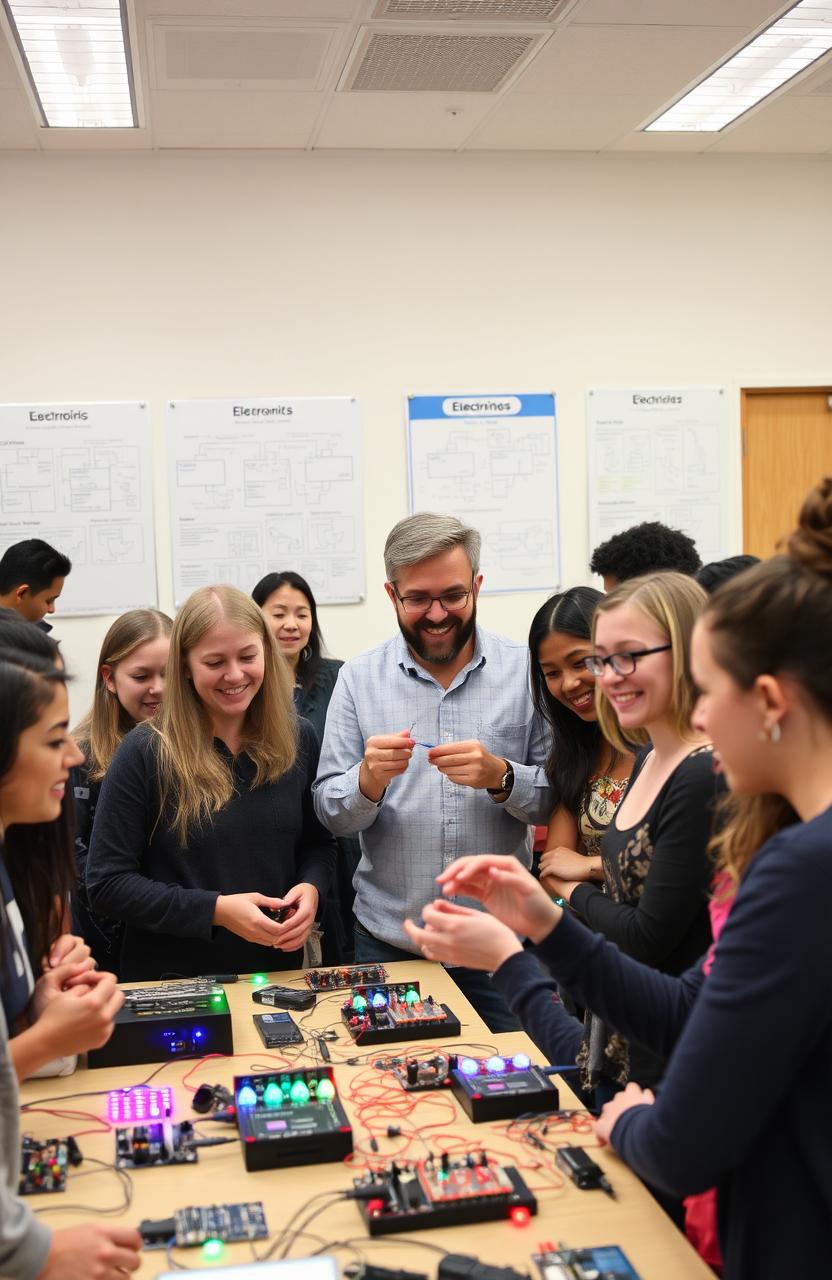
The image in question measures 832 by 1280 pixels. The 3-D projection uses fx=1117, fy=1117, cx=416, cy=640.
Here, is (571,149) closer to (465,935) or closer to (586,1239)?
(465,935)

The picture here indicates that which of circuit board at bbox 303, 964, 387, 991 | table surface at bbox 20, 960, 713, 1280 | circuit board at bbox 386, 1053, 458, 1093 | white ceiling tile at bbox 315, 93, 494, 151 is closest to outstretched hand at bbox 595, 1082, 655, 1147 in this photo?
table surface at bbox 20, 960, 713, 1280

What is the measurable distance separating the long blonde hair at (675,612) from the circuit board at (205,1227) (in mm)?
960

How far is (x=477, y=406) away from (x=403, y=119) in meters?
1.21

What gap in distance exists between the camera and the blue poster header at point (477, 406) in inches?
195

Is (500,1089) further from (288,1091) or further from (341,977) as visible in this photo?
(341,977)

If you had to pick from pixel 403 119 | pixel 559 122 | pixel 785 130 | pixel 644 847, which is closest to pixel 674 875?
pixel 644 847

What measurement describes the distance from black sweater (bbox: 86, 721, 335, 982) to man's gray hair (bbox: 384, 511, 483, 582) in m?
0.57

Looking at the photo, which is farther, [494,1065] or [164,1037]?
[164,1037]

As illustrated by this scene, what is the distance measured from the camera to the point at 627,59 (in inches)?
161

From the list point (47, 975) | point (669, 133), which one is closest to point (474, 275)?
point (669, 133)

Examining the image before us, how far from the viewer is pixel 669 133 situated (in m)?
4.88

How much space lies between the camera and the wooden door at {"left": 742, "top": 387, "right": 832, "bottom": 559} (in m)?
5.35

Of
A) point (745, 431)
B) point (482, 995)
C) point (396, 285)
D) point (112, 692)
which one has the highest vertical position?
point (396, 285)

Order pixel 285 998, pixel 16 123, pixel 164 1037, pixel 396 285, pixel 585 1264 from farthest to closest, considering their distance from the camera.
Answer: pixel 396 285
pixel 16 123
pixel 285 998
pixel 164 1037
pixel 585 1264
